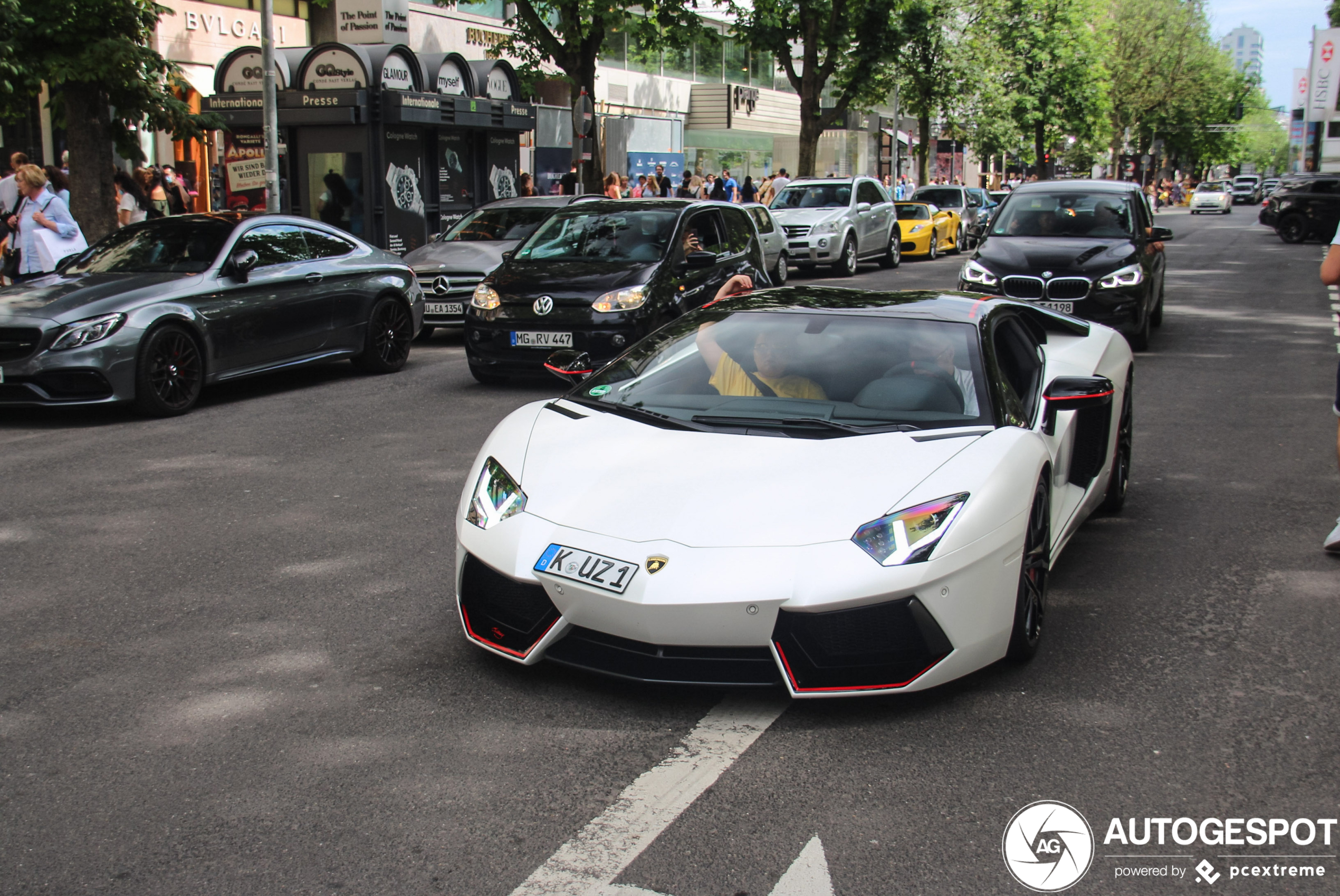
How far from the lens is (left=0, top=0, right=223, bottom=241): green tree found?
12930 millimetres

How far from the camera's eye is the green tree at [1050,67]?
57.8m

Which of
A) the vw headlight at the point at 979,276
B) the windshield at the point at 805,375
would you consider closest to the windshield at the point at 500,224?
the vw headlight at the point at 979,276

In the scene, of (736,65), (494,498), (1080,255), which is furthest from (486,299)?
(736,65)

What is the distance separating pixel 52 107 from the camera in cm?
1405

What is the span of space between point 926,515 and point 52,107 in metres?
13.4

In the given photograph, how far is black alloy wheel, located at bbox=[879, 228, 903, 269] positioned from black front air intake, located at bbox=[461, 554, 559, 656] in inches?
918

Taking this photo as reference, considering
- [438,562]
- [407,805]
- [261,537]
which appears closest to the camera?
[407,805]

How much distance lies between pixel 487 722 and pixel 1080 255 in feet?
34.3

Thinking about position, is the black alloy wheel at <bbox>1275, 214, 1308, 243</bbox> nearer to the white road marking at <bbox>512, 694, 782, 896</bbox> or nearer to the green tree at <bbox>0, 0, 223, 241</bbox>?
the green tree at <bbox>0, 0, 223, 241</bbox>

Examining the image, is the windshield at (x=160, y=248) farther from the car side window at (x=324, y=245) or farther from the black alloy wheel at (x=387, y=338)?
the black alloy wheel at (x=387, y=338)

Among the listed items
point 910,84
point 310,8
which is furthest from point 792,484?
point 910,84

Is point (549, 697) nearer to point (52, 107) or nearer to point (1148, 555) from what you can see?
point (1148, 555)

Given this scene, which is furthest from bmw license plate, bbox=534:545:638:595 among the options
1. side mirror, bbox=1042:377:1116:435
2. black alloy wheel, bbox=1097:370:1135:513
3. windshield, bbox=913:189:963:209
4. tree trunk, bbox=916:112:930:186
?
tree trunk, bbox=916:112:930:186

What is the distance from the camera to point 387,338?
39.2 ft
